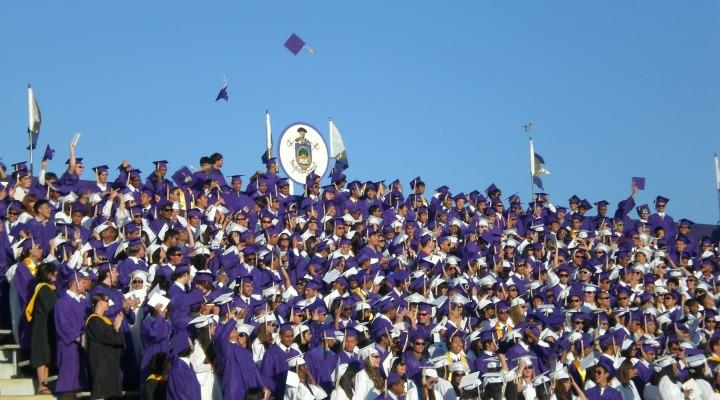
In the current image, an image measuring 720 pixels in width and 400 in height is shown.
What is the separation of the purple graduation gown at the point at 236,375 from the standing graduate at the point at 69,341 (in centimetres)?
157

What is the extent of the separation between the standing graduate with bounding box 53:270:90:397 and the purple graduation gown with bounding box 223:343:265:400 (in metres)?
1.57

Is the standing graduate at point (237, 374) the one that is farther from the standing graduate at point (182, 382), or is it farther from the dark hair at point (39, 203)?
the dark hair at point (39, 203)

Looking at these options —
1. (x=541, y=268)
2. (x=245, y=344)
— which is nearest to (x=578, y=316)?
(x=541, y=268)

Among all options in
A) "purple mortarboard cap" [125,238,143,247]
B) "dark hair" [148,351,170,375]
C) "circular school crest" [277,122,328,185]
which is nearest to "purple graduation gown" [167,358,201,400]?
"dark hair" [148,351,170,375]

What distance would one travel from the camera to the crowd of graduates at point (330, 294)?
1434 centimetres

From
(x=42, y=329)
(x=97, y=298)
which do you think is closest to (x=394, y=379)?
(x=97, y=298)

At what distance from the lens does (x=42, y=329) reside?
48.3ft

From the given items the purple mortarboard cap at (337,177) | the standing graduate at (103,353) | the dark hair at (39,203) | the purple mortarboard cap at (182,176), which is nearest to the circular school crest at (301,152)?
the purple mortarboard cap at (337,177)

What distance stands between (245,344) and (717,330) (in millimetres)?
7809

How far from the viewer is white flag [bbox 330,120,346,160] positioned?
26.4 meters

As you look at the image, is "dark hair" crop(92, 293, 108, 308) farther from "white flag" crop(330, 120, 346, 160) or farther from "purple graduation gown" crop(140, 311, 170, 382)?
"white flag" crop(330, 120, 346, 160)

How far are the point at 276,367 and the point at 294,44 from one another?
1261 centimetres

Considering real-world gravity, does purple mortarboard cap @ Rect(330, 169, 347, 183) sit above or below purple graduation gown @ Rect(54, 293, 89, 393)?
above

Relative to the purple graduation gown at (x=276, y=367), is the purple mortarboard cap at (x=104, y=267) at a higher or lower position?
higher
